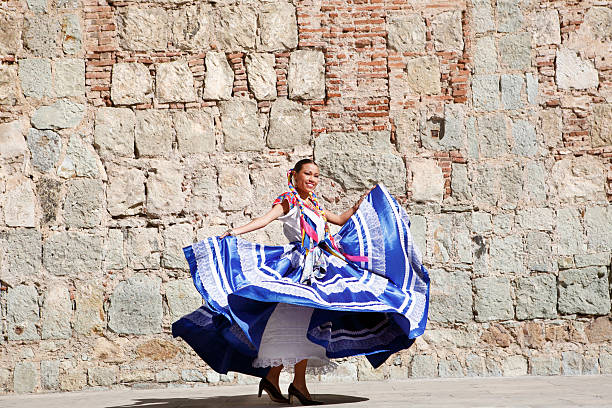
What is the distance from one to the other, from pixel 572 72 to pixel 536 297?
1959mm

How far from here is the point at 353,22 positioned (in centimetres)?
619

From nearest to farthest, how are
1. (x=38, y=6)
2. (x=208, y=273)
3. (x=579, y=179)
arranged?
(x=208, y=273)
(x=579, y=179)
(x=38, y=6)

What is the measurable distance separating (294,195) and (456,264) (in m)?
1.91

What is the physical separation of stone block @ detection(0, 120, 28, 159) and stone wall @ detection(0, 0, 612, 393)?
0.06 ft

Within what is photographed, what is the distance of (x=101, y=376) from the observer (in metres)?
5.85

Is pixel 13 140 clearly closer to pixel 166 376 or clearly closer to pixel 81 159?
pixel 81 159

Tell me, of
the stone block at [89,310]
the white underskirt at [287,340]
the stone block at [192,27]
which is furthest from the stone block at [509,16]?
the stone block at [89,310]

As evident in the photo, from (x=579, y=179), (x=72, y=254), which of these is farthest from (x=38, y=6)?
(x=579, y=179)

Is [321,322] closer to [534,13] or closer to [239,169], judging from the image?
[239,169]

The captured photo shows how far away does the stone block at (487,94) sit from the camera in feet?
20.2

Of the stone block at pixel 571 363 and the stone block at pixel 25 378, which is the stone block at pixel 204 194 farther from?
the stone block at pixel 571 363

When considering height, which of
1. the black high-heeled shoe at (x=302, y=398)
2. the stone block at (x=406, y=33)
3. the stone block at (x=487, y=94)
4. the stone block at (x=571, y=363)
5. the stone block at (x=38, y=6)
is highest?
the stone block at (x=38, y=6)

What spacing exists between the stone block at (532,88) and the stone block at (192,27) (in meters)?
2.77

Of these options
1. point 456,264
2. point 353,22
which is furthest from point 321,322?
point 353,22
